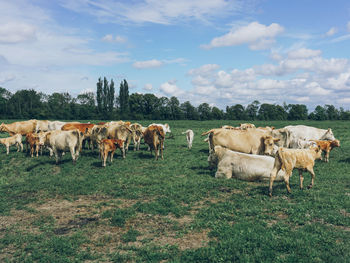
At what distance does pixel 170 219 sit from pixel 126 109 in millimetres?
92457

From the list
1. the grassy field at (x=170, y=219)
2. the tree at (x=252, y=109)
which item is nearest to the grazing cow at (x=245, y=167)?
the grassy field at (x=170, y=219)

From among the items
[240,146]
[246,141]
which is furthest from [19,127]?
[246,141]

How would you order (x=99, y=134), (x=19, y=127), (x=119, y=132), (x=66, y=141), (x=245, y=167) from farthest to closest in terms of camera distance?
(x=19, y=127), (x=99, y=134), (x=119, y=132), (x=66, y=141), (x=245, y=167)

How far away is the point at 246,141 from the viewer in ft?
42.7

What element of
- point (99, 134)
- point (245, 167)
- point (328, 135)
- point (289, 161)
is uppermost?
point (99, 134)

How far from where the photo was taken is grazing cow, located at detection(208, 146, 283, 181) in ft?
33.3

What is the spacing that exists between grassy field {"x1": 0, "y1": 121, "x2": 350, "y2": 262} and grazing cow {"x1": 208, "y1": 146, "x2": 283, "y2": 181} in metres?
0.38

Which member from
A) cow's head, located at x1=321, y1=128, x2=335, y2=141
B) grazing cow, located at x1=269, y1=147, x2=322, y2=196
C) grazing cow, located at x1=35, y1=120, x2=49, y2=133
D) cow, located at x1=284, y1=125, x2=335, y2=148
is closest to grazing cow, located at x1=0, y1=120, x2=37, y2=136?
grazing cow, located at x1=35, y1=120, x2=49, y2=133

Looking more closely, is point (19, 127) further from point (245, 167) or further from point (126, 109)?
point (126, 109)

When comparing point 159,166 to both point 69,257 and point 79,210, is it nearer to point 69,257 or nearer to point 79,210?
point 79,210

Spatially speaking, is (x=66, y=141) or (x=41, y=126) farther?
(x=41, y=126)

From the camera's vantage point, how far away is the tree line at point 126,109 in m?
95.0

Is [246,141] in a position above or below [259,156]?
above

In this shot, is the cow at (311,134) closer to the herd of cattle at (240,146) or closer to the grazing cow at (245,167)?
the herd of cattle at (240,146)
